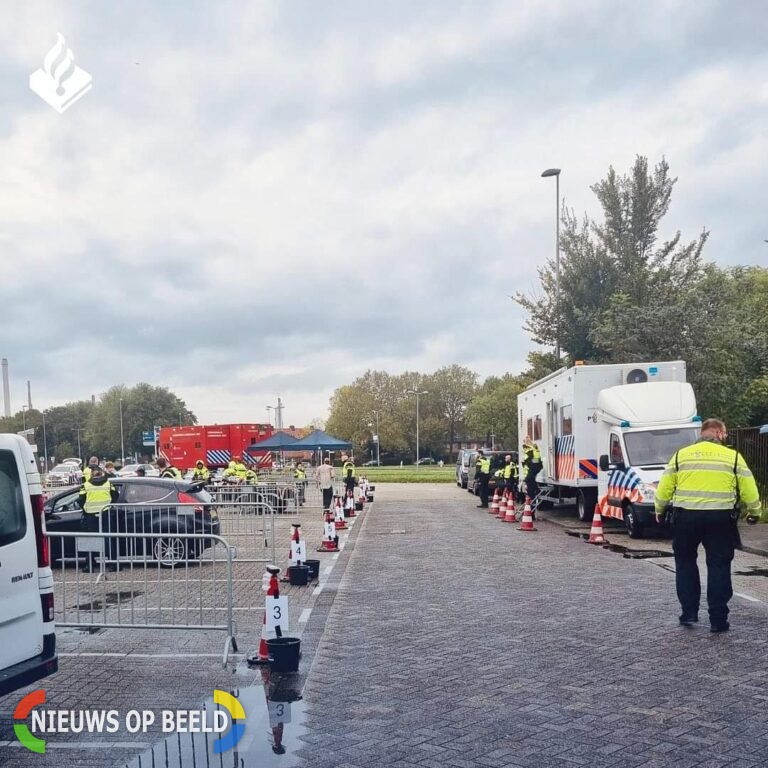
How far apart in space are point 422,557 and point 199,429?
1164 inches

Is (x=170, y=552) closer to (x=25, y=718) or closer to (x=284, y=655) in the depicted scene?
(x=284, y=655)

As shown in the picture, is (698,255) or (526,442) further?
(698,255)

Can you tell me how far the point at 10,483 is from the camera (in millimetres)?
5582

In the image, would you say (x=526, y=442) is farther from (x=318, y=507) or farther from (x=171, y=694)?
(x=171, y=694)

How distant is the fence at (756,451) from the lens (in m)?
20.3

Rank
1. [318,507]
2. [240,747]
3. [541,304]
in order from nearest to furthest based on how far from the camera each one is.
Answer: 1. [240,747]
2. [318,507]
3. [541,304]

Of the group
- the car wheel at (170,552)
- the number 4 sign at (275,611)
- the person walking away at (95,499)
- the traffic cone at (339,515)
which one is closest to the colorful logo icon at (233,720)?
the number 4 sign at (275,611)

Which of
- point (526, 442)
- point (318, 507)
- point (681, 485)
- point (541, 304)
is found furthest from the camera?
point (541, 304)

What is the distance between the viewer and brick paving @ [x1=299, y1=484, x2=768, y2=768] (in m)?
5.05

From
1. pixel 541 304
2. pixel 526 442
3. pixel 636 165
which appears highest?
pixel 636 165

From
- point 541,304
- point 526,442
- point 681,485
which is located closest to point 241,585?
point 681,485

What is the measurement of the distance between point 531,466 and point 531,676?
16.0 metres

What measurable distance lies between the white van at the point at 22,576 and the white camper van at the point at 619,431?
1252cm

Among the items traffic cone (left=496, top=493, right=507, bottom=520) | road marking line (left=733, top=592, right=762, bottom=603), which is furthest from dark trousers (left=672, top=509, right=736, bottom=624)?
traffic cone (left=496, top=493, right=507, bottom=520)
